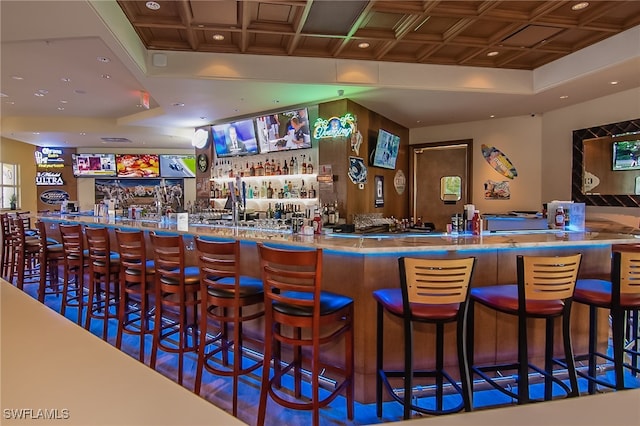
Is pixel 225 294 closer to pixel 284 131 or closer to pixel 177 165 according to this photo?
pixel 284 131

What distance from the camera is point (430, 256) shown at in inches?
109

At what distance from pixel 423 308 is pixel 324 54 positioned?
13.4 feet

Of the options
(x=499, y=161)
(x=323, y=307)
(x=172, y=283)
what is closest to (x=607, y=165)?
(x=499, y=161)

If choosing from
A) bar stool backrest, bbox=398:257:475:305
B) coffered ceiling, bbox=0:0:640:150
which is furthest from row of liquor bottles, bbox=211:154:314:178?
bar stool backrest, bbox=398:257:475:305

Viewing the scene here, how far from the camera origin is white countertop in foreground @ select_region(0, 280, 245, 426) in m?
0.65

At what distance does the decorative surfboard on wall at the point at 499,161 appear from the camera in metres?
7.47

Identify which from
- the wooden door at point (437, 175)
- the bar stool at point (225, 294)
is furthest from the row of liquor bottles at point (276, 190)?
the bar stool at point (225, 294)

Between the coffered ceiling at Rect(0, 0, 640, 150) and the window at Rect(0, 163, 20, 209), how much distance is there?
4.71 meters

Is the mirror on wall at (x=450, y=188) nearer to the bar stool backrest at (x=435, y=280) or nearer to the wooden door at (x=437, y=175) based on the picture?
the wooden door at (x=437, y=175)

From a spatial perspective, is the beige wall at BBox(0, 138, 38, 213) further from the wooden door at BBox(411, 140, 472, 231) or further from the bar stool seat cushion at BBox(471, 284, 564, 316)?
the bar stool seat cushion at BBox(471, 284, 564, 316)

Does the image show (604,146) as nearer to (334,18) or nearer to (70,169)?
(334,18)

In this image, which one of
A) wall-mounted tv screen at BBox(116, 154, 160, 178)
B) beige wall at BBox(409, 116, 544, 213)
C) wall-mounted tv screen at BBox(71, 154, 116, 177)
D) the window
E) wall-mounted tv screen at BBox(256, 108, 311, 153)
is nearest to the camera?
wall-mounted tv screen at BBox(256, 108, 311, 153)

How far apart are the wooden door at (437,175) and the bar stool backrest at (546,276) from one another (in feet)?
19.7

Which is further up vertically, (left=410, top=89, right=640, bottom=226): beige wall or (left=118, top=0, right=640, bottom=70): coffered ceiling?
(left=118, top=0, right=640, bottom=70): coffered ceiling
